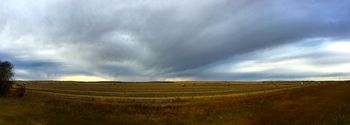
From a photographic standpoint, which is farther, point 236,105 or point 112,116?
point 236,105

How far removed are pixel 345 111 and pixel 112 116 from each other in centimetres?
2474

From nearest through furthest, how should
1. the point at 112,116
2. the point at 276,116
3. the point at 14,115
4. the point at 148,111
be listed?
the point at 14,115, the point at 276,116, the point at 112,116, the point at 148,111

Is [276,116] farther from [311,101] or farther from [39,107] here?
[39,107]

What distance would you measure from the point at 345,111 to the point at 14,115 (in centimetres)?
2956

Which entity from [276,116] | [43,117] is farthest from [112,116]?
[276,116]

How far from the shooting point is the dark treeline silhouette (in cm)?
7871

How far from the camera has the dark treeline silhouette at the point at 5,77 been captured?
7871 centimetres

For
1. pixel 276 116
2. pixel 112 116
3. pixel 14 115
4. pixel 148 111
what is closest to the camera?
pixel 14 115

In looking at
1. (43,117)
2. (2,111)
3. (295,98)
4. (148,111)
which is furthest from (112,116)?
(295,98)

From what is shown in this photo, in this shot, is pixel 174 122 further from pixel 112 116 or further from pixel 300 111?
pixel 300 111

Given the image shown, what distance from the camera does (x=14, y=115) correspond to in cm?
4275

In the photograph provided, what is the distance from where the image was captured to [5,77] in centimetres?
8181

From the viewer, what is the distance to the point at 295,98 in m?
60.2

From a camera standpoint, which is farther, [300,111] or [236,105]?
[236,105]
